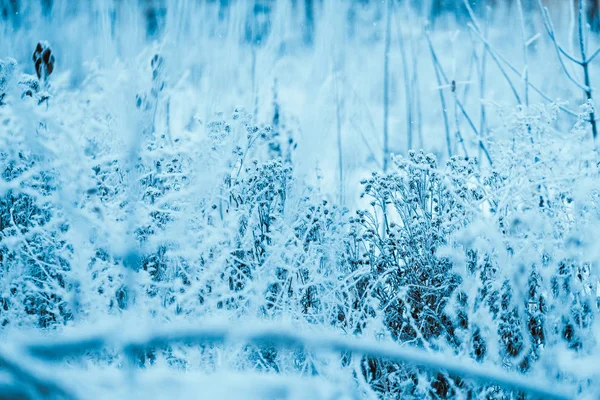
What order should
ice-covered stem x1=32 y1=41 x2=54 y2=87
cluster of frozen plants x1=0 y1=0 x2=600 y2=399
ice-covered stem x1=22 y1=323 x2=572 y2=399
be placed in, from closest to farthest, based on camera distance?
ice-covered stem x1=22 y1=323 x2=572 y2=399 → cluster of frozen plants x1=0 y1=0 x2=600 y2=399 → ice-covered stem x1=32 y1=41 x2=54 y2=87

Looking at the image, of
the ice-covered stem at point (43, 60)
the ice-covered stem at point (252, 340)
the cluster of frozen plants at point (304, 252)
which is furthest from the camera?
the ice-covered stem at point (43, 60)

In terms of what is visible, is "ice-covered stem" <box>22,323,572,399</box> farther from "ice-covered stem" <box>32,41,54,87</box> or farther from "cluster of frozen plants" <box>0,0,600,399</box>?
"ice-covered stem" <box>32,41,54,87</box>

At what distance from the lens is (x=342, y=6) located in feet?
15.4

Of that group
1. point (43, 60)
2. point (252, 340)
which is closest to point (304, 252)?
point (252, 340)

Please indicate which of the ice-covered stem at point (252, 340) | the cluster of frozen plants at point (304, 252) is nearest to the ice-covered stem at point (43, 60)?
the cluster of frozen plants at point (304, 252)

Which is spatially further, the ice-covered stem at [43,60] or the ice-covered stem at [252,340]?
the ice-covered stem at [43,60]

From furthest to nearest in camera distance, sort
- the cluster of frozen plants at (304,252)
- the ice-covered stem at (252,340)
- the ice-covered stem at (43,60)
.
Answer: the ice-covered stem at (43,60)
the cluster of frozen plants at (304,252)
the ice-covered stem at (252,340)

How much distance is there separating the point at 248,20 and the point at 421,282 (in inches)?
141

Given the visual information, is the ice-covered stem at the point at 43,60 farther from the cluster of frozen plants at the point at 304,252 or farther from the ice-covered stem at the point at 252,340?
the ice-covered stem at the point at 252,340

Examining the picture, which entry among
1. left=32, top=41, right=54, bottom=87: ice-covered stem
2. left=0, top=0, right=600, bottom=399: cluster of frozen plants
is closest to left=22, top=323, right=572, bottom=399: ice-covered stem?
left=0, top=0, right=600, bottom=399: cluster of frozen plants

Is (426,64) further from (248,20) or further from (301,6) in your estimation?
(248,20)

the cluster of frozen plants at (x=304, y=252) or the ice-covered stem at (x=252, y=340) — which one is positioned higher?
the cluster of frozen plants at (x=304, y=252)

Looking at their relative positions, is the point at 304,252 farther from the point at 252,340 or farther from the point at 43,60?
the point at 43,60

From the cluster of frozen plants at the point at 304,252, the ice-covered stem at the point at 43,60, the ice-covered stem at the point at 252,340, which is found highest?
the ice-covered stem at the point at 43,60
